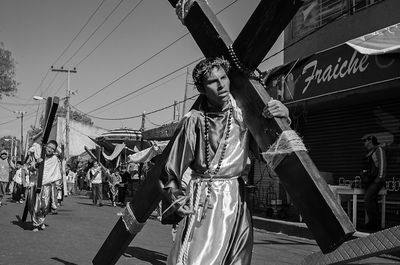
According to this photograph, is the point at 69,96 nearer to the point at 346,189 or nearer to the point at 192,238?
the point at 346,189

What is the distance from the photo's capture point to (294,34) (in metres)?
15.0

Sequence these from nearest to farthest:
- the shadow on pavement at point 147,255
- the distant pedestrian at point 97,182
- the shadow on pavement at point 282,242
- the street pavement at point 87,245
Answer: the street pavement at point 87,245
the shadow on pavement at point 147,255
the shadow on pavement at point 282,242
the distant pedestrian at point 97,182

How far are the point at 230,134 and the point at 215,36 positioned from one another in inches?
29.3

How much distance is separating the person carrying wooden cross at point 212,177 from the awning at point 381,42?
641cm

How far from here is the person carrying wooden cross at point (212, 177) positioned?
3166 mm

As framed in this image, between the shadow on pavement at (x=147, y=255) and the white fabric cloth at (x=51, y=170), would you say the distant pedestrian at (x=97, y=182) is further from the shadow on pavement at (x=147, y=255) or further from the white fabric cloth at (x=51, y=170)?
the shadow on pavement at (x=147, y=255)

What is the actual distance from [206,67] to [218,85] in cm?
15

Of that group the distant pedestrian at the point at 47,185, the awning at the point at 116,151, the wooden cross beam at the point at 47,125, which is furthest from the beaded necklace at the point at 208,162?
the awning at the point at 116,151

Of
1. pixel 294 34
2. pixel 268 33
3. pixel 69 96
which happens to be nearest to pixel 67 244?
pixel 268 33

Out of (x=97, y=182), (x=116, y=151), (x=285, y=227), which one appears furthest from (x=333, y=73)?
(x=116, y=151)

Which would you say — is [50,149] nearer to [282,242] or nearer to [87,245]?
[87,245]

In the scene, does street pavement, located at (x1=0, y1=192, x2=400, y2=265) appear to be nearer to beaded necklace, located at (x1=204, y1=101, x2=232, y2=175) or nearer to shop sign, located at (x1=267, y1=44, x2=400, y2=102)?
shop sign, located at (x1=267, y1=44, x2=400, y2=102)

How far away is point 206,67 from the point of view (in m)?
3.41

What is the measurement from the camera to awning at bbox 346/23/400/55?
891 centimetres
